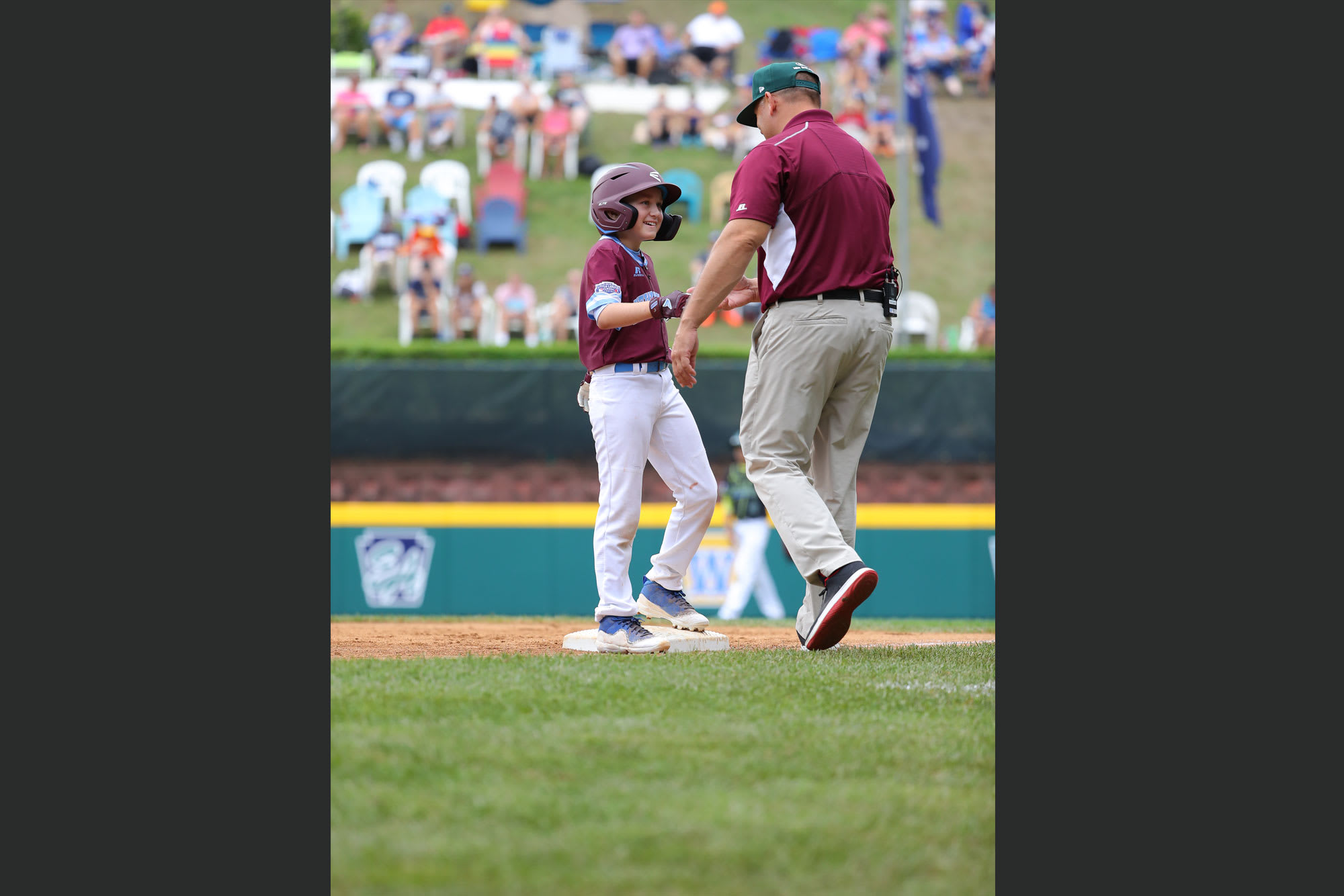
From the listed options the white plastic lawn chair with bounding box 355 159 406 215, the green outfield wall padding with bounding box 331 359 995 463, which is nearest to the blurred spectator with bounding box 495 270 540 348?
the green outfield wall padding with bounding box 331 359 995 463

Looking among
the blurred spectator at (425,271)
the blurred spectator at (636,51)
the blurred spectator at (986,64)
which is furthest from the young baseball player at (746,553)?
the blurred spectator at (986,64)

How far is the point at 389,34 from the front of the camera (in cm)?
3062

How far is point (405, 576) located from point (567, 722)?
35.9 ft

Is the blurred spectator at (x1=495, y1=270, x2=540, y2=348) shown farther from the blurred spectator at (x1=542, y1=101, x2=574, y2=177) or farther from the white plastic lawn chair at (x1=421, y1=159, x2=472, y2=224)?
the blurred spectator at (x1=542, y1=101, x2=574, y2=177)

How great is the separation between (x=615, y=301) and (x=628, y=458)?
67 cm

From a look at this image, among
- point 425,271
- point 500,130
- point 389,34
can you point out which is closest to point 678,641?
point 425,271

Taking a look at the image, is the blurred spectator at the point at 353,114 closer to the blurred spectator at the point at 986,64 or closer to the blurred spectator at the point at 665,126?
the blurred spectator at the point at 665,126

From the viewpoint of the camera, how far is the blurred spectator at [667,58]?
99.0 feet

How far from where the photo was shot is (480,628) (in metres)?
7.67

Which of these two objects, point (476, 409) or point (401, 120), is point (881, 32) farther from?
point (476, 409)

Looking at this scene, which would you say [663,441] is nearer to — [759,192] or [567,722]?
[759,192]

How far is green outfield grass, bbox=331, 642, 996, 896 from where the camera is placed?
2.82 metres

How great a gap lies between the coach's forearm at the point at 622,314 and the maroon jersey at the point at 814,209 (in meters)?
0.52

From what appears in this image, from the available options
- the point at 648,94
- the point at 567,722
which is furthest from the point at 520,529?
the point at 648,94
